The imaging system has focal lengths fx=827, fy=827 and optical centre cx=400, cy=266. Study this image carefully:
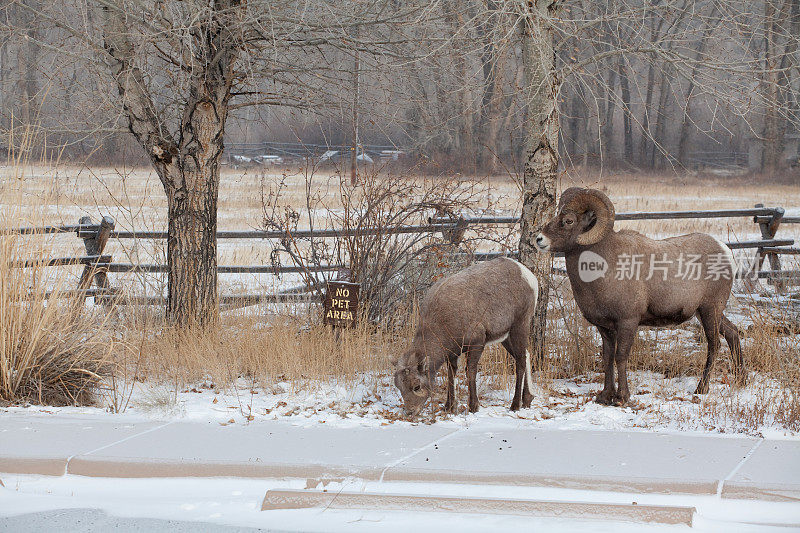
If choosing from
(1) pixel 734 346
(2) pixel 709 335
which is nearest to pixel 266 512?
(2) pixel 709 335

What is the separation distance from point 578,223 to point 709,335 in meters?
1.69

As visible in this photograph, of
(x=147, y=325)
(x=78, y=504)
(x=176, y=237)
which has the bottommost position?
(x=78, y=504)

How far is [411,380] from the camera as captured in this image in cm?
655

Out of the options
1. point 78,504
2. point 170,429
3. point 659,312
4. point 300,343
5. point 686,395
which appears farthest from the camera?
point 300,343

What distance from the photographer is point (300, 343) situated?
28.4ft

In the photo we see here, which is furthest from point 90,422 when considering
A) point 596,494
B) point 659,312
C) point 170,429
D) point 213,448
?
point 659,312

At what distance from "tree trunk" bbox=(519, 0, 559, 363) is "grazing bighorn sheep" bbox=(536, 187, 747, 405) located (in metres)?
1.24

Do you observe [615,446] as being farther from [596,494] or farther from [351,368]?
[351,368]

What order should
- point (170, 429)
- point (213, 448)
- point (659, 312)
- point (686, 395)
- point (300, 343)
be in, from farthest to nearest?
point (300, 343)
point (686, 395)
point (659, 312)
point (170, 429)
point (213, 448)

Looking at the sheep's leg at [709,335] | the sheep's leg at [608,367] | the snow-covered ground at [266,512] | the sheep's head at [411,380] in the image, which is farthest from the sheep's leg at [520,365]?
the snow-covered ground at [266,512]

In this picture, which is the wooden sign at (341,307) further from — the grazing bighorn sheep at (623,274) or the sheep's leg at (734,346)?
the sheep's leg at (734,346)

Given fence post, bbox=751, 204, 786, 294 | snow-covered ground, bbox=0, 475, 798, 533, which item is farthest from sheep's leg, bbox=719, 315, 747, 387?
fence post, bbox=751, 204, 786, 294

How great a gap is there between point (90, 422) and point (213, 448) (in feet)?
4.67

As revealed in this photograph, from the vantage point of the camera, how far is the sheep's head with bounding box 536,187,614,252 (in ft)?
22.8
